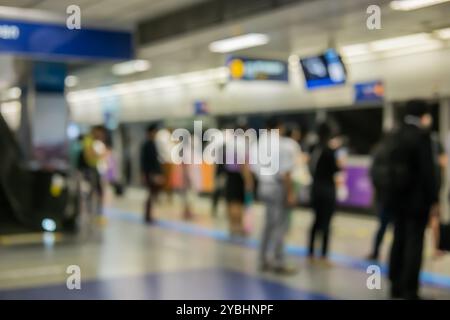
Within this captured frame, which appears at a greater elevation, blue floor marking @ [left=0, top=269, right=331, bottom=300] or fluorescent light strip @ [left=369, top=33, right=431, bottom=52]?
fluorescent light strip @ [left=369, top=33, right=431, bottom=52]

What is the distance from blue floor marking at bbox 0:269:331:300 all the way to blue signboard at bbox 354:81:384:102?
5629mm

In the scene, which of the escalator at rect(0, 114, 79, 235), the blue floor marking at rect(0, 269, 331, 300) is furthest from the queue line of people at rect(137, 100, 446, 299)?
the escalator at rect(0, 114, 79, 235)

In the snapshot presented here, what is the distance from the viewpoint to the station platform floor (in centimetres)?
636

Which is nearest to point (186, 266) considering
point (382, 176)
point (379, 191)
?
point (379, 191)

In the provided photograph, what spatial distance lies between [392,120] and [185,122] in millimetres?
6785

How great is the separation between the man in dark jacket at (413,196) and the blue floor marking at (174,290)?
2.59 feet

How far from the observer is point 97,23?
895 cm

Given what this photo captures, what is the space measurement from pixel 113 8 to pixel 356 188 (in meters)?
6.46

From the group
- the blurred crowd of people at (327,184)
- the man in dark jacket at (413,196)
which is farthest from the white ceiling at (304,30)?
the man in dark jacket at (413,196)

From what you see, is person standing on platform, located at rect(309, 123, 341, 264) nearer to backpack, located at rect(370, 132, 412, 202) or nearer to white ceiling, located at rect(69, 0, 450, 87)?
white ceiling, located at rect(69, 0, 450, 87)

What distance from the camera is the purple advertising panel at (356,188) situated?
12.4m

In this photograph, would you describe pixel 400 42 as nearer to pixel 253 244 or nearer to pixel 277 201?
pixel 253 244
